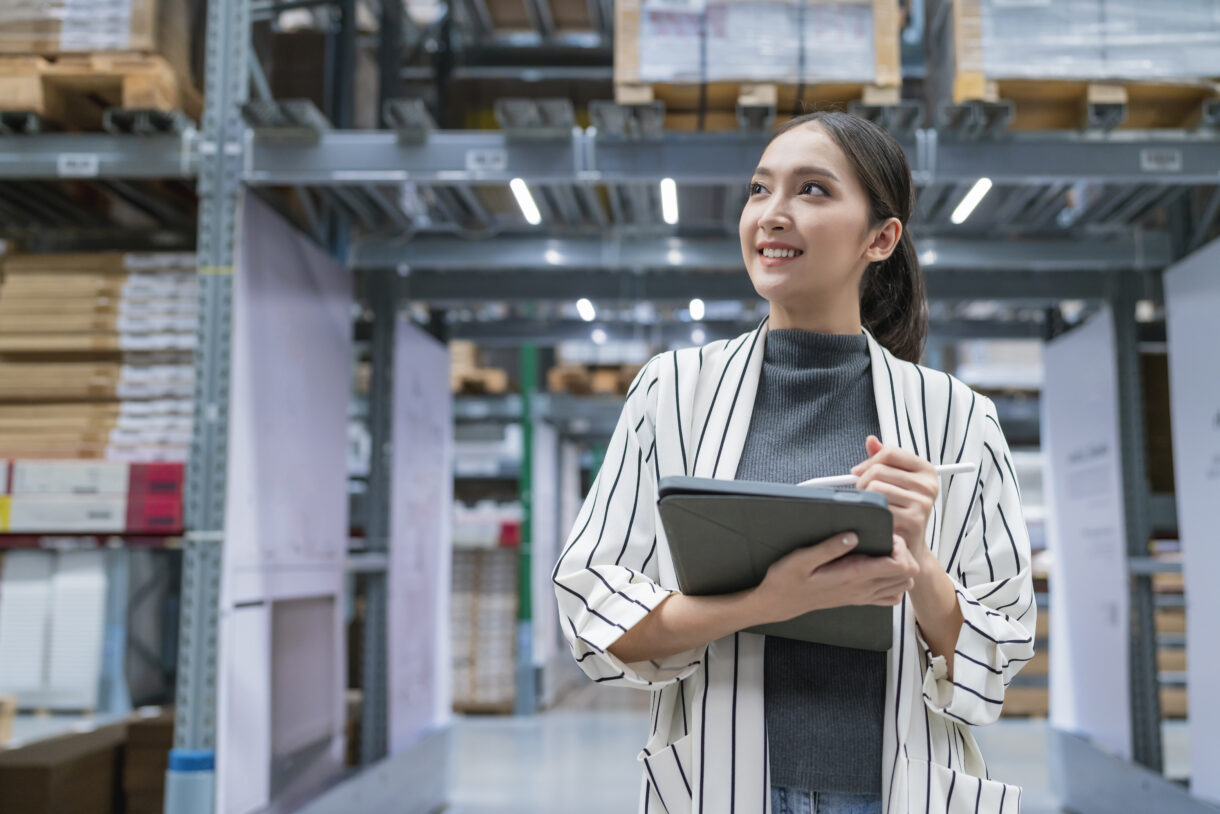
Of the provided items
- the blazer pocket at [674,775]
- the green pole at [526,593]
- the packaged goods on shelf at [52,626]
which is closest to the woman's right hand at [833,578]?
the blazer pocket at [674,775]

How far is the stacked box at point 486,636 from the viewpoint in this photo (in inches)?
469

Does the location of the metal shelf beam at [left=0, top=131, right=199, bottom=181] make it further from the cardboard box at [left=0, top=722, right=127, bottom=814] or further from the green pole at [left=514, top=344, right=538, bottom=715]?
the green pole at [left=514, top=344, right=538, bottom=715]

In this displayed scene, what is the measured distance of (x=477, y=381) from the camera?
450 inches

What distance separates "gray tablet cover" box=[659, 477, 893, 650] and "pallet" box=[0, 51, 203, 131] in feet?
11.9

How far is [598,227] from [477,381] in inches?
211

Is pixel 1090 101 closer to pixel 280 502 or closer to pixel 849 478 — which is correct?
pixel 849 478

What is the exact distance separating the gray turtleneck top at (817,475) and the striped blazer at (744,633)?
0.03 metres

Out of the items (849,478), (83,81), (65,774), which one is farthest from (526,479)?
(849,478)

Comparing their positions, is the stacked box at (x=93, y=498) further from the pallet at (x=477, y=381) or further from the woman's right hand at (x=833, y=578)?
the pallet at (x=477, y=381)

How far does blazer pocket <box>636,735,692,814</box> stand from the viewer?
4.64 ft

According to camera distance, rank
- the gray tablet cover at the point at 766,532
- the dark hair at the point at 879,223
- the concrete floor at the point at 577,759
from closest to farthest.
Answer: the gray tablet cover at the point at 766,532
the dark hair at the point at 879,223
the concrete floor at the point at 577,759

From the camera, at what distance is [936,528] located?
1.48 meters

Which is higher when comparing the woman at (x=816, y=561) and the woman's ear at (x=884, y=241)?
the woman's ear at (x=884, y=241)

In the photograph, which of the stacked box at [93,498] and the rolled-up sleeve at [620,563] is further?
the stacked box at [93,498]
